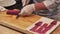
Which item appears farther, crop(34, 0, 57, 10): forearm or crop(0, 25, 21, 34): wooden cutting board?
crop(34, 0, 57, 10): forearm

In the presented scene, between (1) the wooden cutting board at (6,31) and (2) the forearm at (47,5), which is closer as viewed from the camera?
(1) the wooden cutting board at (6,31)

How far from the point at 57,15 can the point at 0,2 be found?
1.91ft

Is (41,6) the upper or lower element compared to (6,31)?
upper

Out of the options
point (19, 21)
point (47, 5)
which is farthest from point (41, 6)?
point (19, 21)

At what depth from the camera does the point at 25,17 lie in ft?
3.54

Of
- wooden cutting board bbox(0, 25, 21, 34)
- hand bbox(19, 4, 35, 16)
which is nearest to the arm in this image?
hand bbox(19, 4, 35, 16)

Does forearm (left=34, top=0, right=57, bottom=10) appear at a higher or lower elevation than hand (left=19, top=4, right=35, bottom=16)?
higher

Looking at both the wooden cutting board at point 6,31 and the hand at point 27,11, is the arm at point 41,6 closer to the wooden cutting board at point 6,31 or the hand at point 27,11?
the hand at point 27,11

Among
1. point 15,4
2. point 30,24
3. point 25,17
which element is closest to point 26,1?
point 15,4

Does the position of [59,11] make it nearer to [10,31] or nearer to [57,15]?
[57,15]

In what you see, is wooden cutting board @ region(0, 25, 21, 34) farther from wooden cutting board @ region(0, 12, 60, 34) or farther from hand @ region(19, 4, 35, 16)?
hand @ region(19, 4, 35, 16)

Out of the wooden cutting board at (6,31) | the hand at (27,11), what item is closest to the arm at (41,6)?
the hand at (27,11)

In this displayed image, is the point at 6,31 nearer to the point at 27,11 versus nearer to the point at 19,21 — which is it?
the point at 19,21

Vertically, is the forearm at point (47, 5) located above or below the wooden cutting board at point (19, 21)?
above
